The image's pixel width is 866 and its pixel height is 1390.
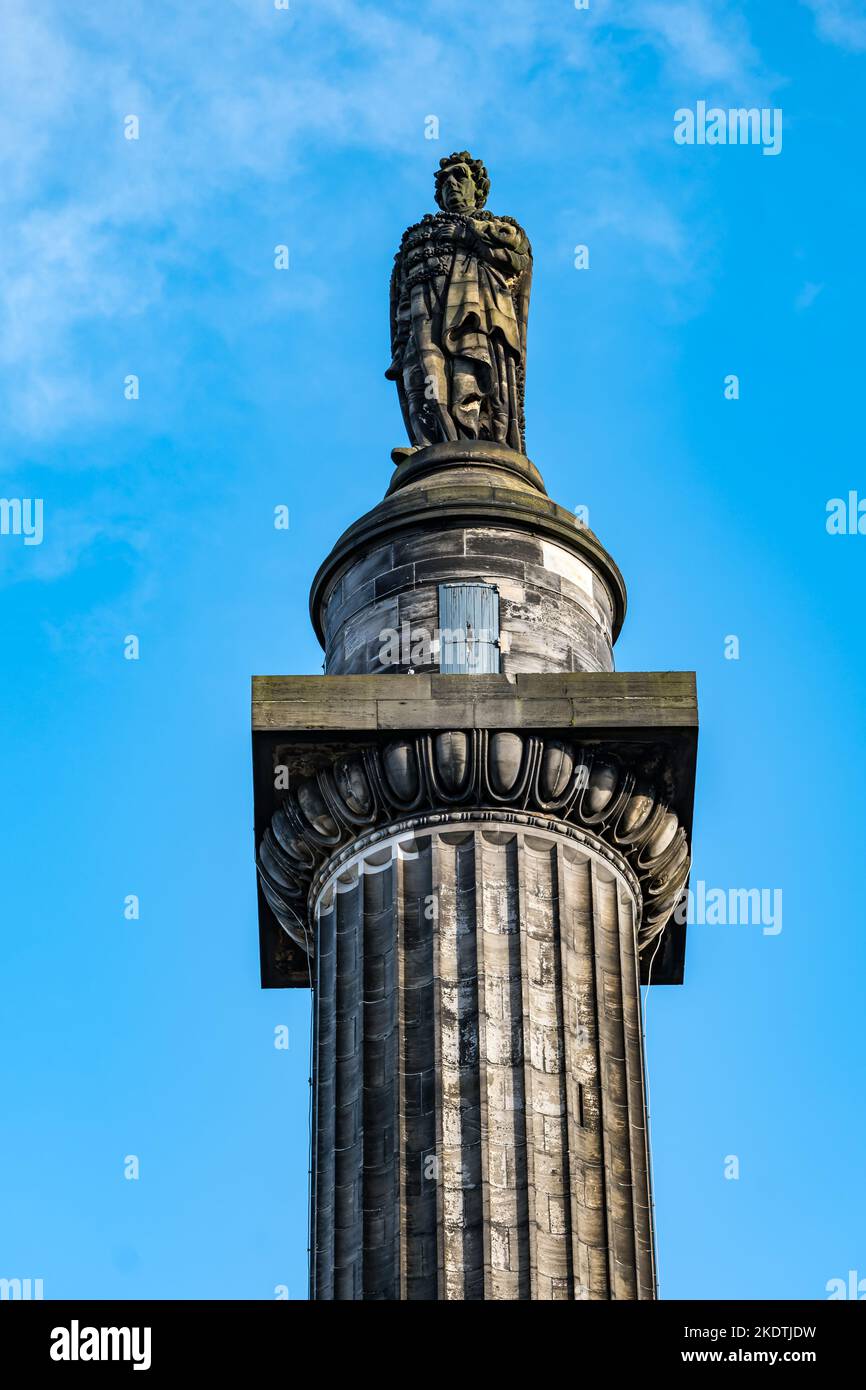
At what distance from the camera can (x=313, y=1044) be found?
32344 mm

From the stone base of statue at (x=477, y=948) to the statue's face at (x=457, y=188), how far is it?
9.29 metres

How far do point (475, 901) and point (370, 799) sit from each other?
1.91m

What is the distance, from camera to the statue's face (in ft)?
133

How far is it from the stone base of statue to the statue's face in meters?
9.29

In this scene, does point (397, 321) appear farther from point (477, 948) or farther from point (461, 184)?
point (477, 948)

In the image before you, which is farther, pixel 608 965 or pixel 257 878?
pixel 257 878

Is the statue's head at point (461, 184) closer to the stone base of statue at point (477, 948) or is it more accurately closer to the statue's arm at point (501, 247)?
the statue's arm at point (501, 247)

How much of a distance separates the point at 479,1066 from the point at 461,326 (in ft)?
38.4

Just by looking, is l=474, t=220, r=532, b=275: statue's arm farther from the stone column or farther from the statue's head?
the stone column

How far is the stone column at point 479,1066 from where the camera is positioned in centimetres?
2964

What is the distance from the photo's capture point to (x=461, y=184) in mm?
40844
